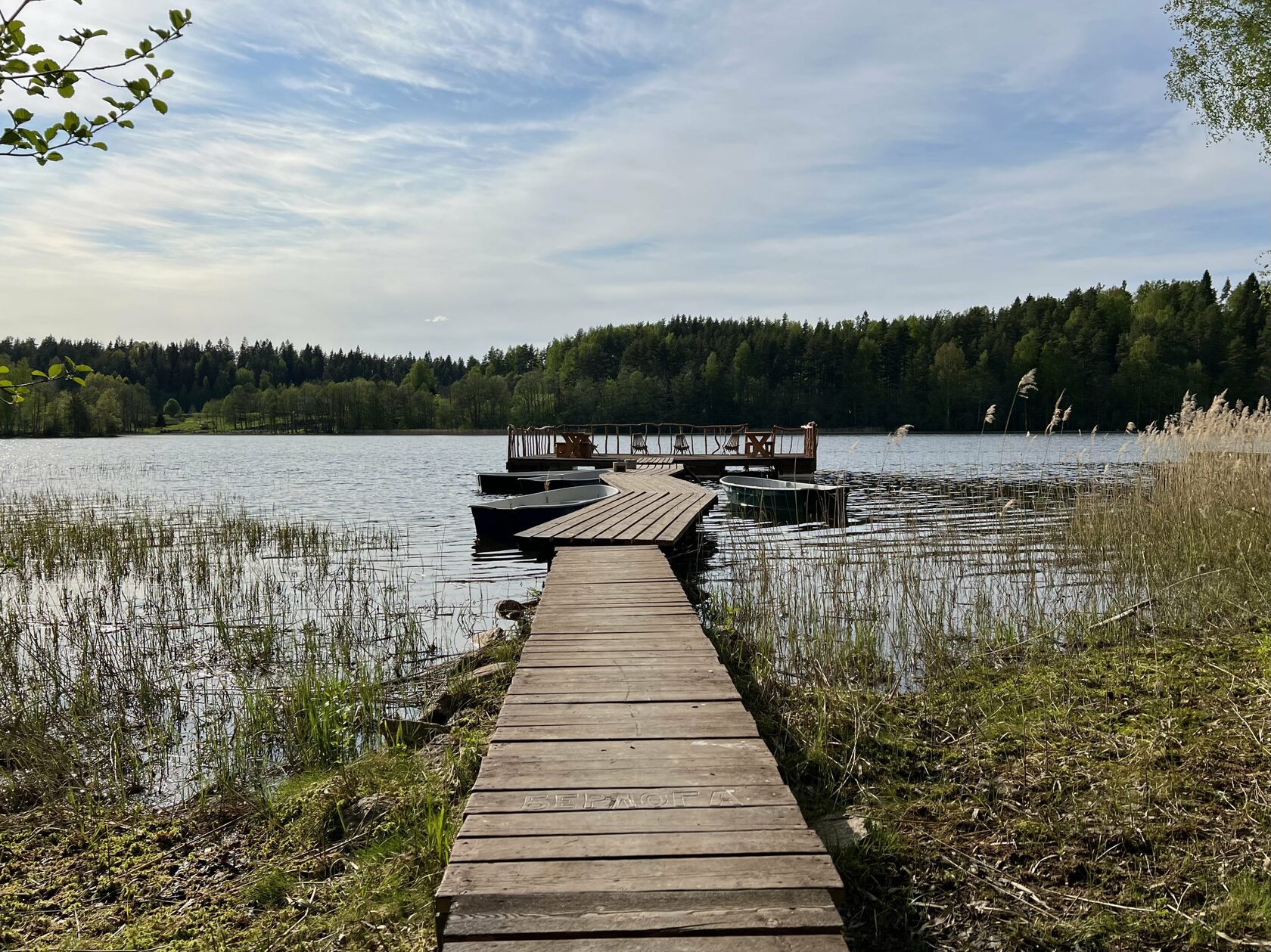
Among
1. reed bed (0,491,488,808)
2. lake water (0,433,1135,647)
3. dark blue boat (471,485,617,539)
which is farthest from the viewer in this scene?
dark blue boat (471,485,617,539)

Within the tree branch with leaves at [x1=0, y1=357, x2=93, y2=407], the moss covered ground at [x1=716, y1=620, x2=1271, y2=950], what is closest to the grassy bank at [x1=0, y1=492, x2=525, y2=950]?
the tree branch with leaves at [x1=0, y1=357, x2=93, y2=407]

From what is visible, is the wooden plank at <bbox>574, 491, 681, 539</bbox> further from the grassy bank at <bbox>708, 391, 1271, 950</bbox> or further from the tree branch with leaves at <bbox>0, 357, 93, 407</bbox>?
the tree branch with leaves at <bbox>0, 357, 93, 407</bbox>

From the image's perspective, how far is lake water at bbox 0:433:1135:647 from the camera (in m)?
12.6

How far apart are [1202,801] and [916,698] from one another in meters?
1.99

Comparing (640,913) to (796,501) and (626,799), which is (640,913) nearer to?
(626,799)

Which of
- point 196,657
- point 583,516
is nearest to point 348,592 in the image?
point 196,657

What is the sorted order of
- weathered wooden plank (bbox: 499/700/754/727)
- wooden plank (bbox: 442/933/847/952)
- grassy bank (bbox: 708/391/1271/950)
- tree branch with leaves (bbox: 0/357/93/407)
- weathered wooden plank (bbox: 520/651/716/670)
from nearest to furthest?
wooden plank (bbox: 442/933/847/952) < tree branch with leaves (bbox: 0/357/93/407) < grassy bank (bbox: 708/391/1271/950) < weathered wooden plank (bbox: 499/700/754/727) < weathered wooden plank (bbox: 520/651/716/670)

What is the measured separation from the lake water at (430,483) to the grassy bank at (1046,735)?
200cm

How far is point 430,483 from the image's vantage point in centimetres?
2955

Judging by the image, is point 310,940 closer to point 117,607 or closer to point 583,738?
point 583,738

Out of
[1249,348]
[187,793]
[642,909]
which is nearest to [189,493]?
[187,793]

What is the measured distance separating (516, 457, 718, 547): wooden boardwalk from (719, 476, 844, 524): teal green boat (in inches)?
51.6

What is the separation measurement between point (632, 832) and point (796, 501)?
14.3m

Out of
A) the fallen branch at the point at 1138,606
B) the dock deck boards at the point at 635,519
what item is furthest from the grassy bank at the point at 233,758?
the fallen branch at the point at 1138,606
